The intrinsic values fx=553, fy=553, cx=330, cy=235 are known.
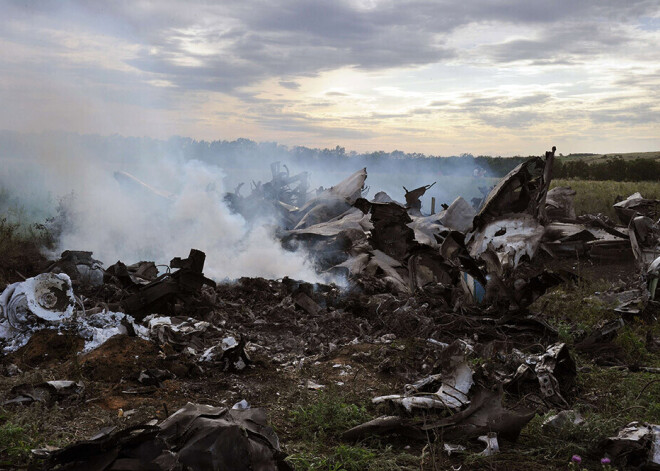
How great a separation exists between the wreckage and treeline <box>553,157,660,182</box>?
72.1 feet

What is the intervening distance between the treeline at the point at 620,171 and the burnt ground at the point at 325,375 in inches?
1052

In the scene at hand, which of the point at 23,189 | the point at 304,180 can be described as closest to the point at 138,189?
the point at 23,189

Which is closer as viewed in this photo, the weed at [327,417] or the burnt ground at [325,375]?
the burnt ground at [325,375]

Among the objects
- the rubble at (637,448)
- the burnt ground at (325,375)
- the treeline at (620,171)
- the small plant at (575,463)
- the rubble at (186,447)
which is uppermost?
the treeline at (620,171)

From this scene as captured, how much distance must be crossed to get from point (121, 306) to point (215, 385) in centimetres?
284

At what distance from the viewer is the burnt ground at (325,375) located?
4.16 m

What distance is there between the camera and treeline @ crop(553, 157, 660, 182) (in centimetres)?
3225

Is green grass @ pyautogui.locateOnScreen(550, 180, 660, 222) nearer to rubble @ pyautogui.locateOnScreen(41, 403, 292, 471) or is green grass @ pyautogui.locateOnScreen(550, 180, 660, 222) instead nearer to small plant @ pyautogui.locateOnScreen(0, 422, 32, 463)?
rubble @ pyautogui.locateOnScreen(41, 403, 292, 471)

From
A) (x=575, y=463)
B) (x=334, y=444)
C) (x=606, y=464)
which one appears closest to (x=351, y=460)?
(x=334, y=444)

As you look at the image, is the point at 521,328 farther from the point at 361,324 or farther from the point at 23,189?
the point at 23,189

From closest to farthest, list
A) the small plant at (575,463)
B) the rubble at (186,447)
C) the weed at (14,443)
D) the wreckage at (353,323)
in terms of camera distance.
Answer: the rubble at (186,447) → the wreckage at (353,323) → the weed at (14,443) → the small plant at (575,463)

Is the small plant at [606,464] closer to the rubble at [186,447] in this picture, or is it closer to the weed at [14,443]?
the rubble at [186,447]

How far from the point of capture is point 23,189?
53.1 feet

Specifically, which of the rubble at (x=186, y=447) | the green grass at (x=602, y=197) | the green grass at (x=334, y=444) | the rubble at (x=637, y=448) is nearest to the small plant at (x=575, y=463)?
the rubble at (x=637, y=448)
